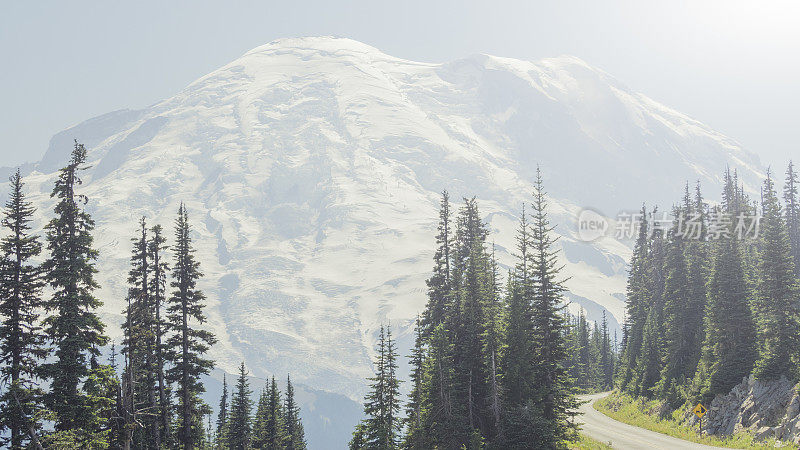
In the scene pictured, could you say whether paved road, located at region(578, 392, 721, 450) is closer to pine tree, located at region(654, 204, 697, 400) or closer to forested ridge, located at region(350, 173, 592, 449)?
forested ridge, located at region(350, 173, 592, 449)

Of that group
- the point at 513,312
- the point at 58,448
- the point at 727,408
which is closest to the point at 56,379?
the point at 58,448

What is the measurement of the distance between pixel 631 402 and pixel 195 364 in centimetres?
4429

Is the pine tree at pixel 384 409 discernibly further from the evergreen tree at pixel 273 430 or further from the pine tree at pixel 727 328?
the pine tree at pixel 727 328

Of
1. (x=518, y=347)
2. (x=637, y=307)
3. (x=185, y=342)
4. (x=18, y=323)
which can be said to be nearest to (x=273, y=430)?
(x=185, y=342)

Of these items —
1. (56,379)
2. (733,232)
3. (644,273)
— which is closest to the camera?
(56,379)

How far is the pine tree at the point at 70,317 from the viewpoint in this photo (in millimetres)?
29797

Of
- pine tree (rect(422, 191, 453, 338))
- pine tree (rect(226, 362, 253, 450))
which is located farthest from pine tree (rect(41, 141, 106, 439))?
pine tree (rect(226, 362, 253, 450))

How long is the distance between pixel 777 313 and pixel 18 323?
46.8 meters

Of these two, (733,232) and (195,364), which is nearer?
(195,364)

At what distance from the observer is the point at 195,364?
135ft

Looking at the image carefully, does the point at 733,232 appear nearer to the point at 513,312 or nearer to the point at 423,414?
the point at 513,312

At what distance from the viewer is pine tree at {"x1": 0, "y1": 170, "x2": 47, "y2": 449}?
27969 mm

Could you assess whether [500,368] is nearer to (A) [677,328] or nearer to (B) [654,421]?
(B) [654,421]

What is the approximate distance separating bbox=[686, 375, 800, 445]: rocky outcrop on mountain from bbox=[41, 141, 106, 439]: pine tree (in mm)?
36812
